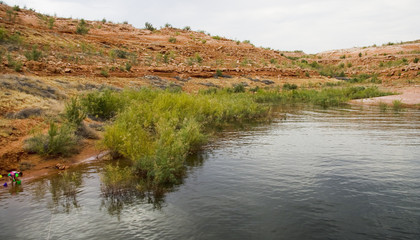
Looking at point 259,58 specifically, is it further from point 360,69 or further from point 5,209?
point 5,209

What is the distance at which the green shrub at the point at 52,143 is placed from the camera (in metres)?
7.61

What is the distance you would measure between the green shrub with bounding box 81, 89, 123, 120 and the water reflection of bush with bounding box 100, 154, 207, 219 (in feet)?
17.3

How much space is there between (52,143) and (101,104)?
3581 mm

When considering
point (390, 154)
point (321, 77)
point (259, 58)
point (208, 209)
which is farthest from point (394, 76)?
point (208, 209)

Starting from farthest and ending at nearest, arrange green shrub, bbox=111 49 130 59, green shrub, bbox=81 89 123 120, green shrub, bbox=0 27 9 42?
1. green shrub, bbox=111 49 130 59
2. green shrub, bbox=0 27 9 42
3. green shrub, bbox=81 89 123 120

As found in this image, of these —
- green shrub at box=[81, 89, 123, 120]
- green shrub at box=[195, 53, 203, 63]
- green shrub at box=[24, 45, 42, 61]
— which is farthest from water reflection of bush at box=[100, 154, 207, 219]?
green shrub at box=[195, 53, 203, 63]

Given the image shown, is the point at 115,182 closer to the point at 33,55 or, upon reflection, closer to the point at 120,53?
the point at 33,55

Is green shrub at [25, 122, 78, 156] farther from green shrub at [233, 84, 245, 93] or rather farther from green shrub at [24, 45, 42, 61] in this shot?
green shrub at [233, 84, 245, 93]

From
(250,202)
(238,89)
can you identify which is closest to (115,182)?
(250,202)

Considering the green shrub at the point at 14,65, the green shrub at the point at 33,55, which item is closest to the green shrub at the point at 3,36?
Answer: the green shrub at the point at 33,55

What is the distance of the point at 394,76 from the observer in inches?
1236

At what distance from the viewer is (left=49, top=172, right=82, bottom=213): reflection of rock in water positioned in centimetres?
540

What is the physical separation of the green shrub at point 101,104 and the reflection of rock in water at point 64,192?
4.37m

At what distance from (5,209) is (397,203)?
616cm
